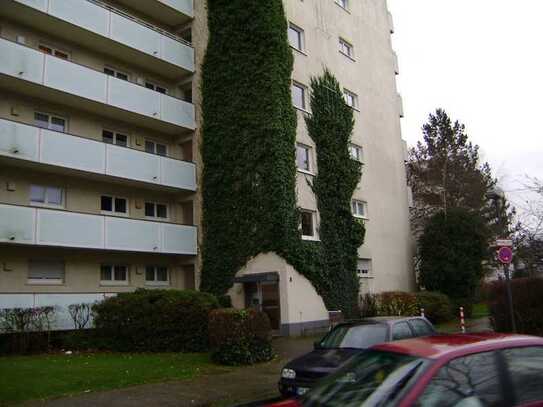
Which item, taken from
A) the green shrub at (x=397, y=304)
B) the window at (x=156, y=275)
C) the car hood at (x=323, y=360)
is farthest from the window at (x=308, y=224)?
the car hood at (x=323, y=360)

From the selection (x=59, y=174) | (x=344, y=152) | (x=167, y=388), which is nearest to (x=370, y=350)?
(x=167, y=388)

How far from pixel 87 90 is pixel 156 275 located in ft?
28.1

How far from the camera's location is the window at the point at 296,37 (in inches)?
1014

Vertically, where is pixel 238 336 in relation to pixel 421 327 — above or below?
below

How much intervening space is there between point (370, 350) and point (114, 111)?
20.1 meters

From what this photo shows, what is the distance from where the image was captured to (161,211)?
25.4 meters

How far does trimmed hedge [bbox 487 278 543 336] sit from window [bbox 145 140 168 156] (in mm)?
16076

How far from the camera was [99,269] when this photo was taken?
72.4 feet

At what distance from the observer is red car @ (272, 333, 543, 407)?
13.4 ft

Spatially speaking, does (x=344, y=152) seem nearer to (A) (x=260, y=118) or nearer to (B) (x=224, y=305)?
(A) (x=260, y=118)

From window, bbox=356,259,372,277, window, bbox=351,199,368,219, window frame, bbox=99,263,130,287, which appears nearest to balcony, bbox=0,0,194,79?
window frame, bbox=99,263,130,287

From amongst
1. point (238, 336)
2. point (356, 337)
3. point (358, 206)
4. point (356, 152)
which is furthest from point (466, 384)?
point (356, 152)

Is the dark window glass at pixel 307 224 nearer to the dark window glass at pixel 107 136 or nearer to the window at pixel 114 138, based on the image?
the window at pixel 114 138

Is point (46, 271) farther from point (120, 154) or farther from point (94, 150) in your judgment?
point (120, 154)
